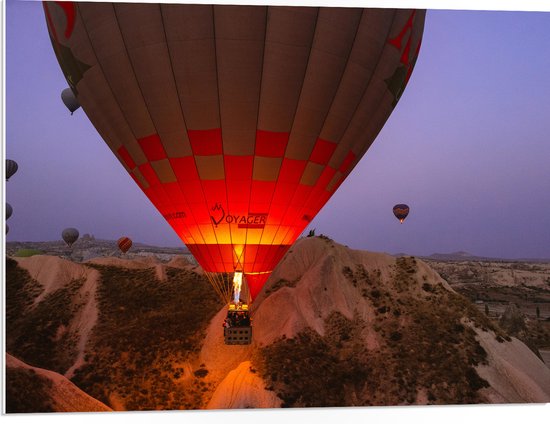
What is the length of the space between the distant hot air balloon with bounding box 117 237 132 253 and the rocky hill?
1.65 m

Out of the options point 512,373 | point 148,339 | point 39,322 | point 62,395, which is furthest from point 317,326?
point 39,322

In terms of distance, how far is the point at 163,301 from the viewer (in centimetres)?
1638

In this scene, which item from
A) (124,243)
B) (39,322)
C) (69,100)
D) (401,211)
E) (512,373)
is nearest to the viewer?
(512,373)

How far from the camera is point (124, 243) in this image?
70.0 feet

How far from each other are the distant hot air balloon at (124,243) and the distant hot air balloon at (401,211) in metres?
12.0

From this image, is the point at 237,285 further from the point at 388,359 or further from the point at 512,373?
the point at 512,373

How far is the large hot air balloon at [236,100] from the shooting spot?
6469mm

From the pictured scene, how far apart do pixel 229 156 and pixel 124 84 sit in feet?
6.24

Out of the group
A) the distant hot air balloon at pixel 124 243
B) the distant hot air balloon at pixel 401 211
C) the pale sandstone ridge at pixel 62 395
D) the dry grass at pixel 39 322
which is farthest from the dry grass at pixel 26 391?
the distant hot air balloon at pixel 401 211

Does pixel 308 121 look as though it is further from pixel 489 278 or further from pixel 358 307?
pixel 489 278

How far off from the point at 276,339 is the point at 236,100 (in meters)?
9.47

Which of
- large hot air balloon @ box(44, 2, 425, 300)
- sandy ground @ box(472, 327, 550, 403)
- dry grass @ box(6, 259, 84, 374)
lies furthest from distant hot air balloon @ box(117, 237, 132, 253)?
sandy ground @ box(472, 327, 550, 403)

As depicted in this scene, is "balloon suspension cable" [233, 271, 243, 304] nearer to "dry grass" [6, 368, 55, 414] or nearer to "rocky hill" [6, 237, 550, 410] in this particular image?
"dry grass" [6, 368, 55, 414]

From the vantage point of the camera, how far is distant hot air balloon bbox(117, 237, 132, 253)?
69.7 ft
